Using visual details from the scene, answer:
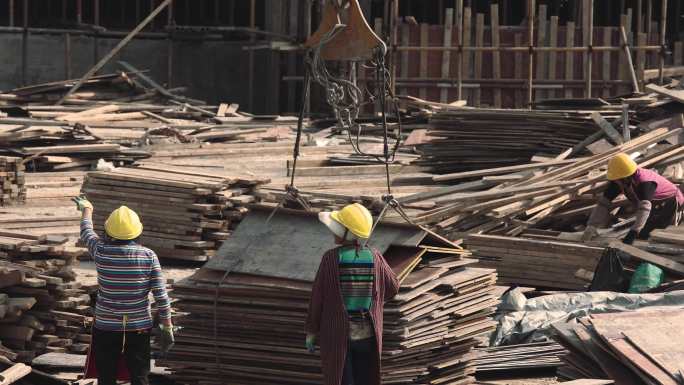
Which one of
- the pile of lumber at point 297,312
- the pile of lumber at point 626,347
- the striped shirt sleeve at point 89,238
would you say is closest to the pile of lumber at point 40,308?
the striped shirt sleeve at point 89,238

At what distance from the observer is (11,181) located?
19.4 m

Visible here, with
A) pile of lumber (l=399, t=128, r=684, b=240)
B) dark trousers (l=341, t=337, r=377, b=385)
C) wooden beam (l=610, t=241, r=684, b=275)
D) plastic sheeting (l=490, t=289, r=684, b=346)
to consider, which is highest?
pile of lumber (l=399, t=128, r=684, b=240)

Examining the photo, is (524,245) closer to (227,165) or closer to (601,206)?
(601,206)

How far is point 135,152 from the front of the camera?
21.7 meters

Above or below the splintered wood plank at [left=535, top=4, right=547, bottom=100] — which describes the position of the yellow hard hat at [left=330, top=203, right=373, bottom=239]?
below

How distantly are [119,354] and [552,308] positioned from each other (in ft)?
14.6

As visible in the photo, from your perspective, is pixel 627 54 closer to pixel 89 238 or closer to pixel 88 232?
pixel 88 232

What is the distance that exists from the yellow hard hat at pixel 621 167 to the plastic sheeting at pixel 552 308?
4.85 feet

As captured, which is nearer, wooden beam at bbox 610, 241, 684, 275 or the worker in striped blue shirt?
the worker in striped blue shirt

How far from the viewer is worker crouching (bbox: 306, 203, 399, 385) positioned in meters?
9.41

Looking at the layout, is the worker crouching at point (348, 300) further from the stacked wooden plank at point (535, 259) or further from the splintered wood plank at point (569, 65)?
the splintered wood plank at point (569, 65)

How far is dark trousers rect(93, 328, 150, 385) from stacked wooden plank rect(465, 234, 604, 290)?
549 cm

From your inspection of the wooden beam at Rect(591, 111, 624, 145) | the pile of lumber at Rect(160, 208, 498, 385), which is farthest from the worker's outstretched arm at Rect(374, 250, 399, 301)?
the wooden beam at Rect(591, 111, 624, 145)

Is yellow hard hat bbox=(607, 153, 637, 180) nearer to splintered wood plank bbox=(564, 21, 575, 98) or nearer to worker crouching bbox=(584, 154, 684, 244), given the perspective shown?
worker crouching bbox=(584, 154, 684, 244)
